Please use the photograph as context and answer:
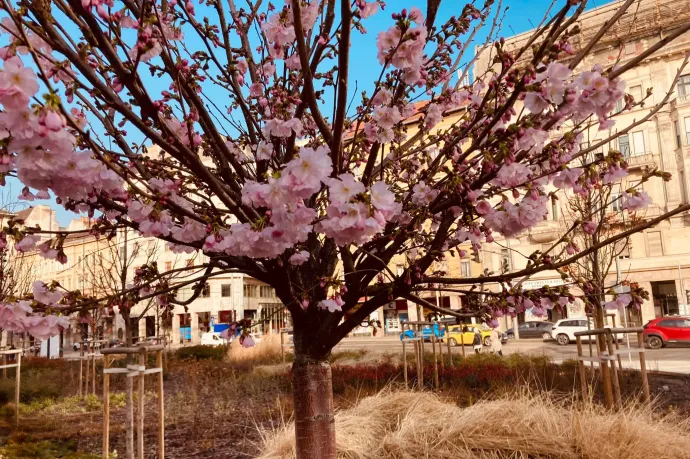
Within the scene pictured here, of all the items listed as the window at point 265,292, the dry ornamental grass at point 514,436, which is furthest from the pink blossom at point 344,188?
the window at point 265,292

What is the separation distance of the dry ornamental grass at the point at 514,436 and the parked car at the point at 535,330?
78.6 ft

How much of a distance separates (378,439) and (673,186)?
29.9 meters

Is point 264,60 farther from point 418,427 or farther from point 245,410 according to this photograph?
point 245,410

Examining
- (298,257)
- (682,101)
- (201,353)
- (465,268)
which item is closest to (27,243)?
(298,257)

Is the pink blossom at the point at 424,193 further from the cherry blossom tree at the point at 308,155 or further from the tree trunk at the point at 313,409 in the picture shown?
the tree trunk at the point at 313,409

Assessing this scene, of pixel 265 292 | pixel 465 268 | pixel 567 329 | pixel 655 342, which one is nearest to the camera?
pixel 655 342

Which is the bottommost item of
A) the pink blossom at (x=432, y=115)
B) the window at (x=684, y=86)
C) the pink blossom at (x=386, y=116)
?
the pink blossom at (x=386, y=116)

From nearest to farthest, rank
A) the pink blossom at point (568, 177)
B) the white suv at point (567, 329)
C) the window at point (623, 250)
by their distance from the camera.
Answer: the pink blossom at point (568, 177), the window at point (623, 250), the white suv at point (567, 329)

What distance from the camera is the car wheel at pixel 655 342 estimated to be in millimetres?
20906

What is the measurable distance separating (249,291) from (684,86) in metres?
35.9

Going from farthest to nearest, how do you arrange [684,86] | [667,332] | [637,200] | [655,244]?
1. [655,244]
2. [684,86]
3. [667,332]
4. [637,200]

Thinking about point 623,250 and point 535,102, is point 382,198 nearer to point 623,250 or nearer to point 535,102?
point 535,102

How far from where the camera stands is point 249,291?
46.3 meters

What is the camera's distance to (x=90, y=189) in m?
2.17
